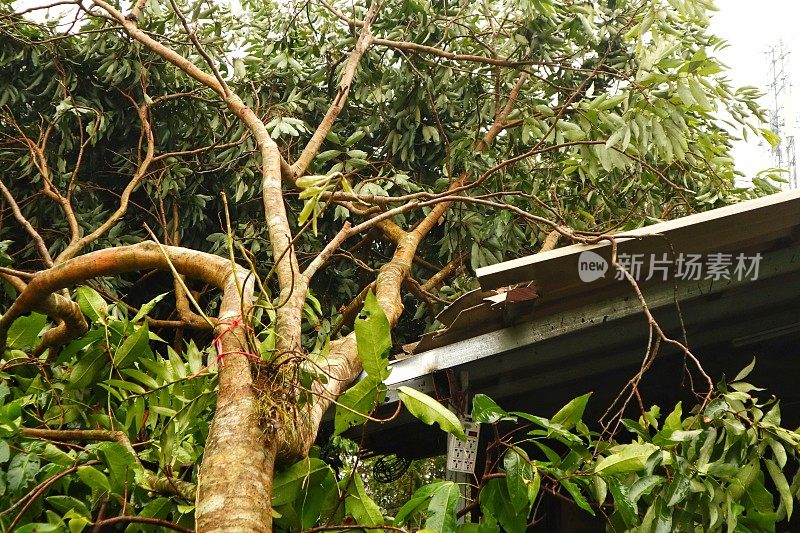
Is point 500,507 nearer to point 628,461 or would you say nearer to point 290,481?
point 628,461

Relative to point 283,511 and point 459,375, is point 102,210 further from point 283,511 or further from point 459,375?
point 283,511

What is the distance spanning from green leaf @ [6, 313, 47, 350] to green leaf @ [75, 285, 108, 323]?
135 mm

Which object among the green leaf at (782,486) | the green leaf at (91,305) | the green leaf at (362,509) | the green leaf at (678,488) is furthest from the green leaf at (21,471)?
the green leaf at (782,486)

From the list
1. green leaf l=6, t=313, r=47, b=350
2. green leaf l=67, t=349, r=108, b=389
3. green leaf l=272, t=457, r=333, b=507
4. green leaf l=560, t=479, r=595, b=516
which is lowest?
green leaf l=560, t=479, r=595, b=516

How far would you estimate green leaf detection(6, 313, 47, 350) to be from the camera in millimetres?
2711

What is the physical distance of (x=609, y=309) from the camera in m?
3.03

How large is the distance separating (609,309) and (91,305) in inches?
70.3

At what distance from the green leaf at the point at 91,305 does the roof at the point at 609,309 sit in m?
1.02

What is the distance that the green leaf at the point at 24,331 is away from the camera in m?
2.71

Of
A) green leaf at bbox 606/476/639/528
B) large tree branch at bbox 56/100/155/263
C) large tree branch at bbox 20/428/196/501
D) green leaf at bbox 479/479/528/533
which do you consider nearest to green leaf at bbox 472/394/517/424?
green leaf at bbox 479/479/528/533

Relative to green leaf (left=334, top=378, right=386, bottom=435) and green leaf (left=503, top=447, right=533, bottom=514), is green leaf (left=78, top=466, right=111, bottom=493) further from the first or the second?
green leaf (left=503, top=447, right=533, bottom=514)

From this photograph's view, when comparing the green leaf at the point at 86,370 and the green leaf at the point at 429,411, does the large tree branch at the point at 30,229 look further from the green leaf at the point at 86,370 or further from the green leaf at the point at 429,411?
the green leaf at the point at 429,411

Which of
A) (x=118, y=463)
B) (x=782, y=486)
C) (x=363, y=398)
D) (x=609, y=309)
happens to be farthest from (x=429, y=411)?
(x=609, y=309)

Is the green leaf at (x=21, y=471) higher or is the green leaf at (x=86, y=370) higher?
the green leaf at (x=86, y=370)
